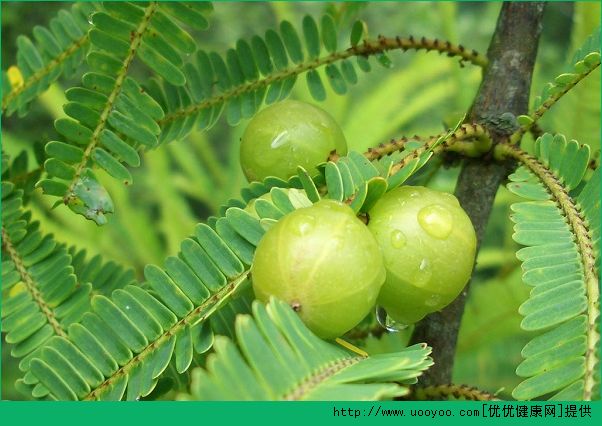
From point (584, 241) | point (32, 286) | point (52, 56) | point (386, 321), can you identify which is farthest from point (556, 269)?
point (52, 56)

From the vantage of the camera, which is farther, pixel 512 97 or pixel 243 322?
pixel 512 97

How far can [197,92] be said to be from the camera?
0.87 meters

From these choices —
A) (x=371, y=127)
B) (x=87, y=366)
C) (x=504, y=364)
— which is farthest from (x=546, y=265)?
(x=371, y=127)

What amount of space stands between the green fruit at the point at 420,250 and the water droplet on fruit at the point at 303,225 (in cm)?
8

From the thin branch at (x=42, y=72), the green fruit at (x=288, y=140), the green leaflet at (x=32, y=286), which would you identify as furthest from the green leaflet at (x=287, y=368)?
the thin branch at (x=42, y=72)

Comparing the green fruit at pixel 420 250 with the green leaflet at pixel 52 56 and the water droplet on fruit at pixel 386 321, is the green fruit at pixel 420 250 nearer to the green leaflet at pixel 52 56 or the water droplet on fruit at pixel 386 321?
the water droplet on fruit at pixel 386 321

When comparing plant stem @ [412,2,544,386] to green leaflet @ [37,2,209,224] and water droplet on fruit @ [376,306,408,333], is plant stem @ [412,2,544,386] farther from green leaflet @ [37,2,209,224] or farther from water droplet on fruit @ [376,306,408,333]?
green leaflet @ [37,2,209,224]

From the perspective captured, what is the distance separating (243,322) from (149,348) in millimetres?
182

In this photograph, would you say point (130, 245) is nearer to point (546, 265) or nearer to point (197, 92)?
point (197, 92)

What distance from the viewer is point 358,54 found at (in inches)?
35.3

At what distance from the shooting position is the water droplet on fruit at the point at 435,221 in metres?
0.60

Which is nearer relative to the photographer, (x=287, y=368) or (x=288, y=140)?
(x=287, y=368)

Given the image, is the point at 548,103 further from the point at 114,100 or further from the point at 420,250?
the point at 114,100

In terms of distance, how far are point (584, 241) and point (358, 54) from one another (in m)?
0.40
